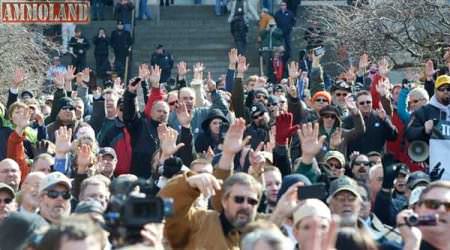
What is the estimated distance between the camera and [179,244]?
1044 centimetres

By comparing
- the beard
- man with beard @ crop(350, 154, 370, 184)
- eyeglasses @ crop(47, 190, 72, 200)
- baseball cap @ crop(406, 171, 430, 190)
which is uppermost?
the beard

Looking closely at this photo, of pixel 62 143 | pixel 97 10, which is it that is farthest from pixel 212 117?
pixel 97 10

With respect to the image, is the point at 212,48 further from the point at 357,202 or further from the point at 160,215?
the point at 160,215

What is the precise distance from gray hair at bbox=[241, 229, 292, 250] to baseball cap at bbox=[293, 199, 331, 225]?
572 millimetres

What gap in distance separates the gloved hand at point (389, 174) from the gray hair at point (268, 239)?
5659 mm

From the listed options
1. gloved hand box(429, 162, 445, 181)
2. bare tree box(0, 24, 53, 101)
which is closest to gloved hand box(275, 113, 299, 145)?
gloved hand box(429, 162, 445, 181)

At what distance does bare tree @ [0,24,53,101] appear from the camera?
2747cm

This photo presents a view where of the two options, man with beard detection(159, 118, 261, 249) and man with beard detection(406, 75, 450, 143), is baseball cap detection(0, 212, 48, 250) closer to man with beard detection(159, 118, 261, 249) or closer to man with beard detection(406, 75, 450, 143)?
man with beard detection(159, 118, 261, 249)

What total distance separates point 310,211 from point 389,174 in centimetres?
547

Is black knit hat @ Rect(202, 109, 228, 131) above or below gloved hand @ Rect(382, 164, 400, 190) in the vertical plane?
above

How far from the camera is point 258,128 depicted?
655 inches

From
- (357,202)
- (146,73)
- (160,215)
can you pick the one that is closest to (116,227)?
(160,215)

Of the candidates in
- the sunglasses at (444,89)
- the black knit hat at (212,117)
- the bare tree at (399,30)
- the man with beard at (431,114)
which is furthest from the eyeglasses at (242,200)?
the bare tree at (399,30)

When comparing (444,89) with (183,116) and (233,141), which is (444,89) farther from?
(233,141)
